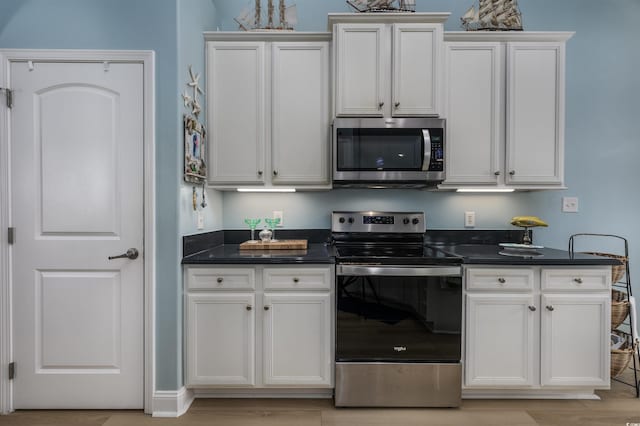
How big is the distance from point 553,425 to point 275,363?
5.32 ft

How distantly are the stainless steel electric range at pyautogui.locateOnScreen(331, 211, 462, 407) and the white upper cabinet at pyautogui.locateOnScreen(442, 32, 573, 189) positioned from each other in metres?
0.92

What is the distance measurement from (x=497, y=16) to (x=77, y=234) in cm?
316

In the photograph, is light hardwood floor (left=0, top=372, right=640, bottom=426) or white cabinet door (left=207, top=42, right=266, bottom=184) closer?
light hardwood floor (left=0, top=372, right=640, bottom=426)

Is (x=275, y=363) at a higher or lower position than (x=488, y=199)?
lower

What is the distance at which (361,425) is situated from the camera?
193 cm

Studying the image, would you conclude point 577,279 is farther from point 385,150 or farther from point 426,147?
point 385,150

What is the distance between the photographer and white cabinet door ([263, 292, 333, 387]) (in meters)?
2.09

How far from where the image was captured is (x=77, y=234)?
2.02 meters

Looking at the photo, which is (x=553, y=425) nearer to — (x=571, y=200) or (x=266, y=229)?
(x=571, y=200)

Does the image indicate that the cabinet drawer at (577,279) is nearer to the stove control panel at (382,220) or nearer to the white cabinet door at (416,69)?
the stove control panel at (382,220)

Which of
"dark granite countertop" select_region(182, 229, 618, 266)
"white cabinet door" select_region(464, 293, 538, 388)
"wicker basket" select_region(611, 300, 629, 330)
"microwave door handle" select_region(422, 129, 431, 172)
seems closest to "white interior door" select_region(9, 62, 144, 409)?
"dark granite countertop" select_region(182, 229, 618, 266)

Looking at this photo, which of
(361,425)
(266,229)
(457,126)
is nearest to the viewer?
(361,425)

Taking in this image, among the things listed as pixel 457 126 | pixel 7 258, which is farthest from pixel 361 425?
pixel 7 258

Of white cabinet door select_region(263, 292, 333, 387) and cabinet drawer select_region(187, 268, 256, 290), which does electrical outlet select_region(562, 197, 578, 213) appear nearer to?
white cabinet door select_region(263, 292, 333, 387)
